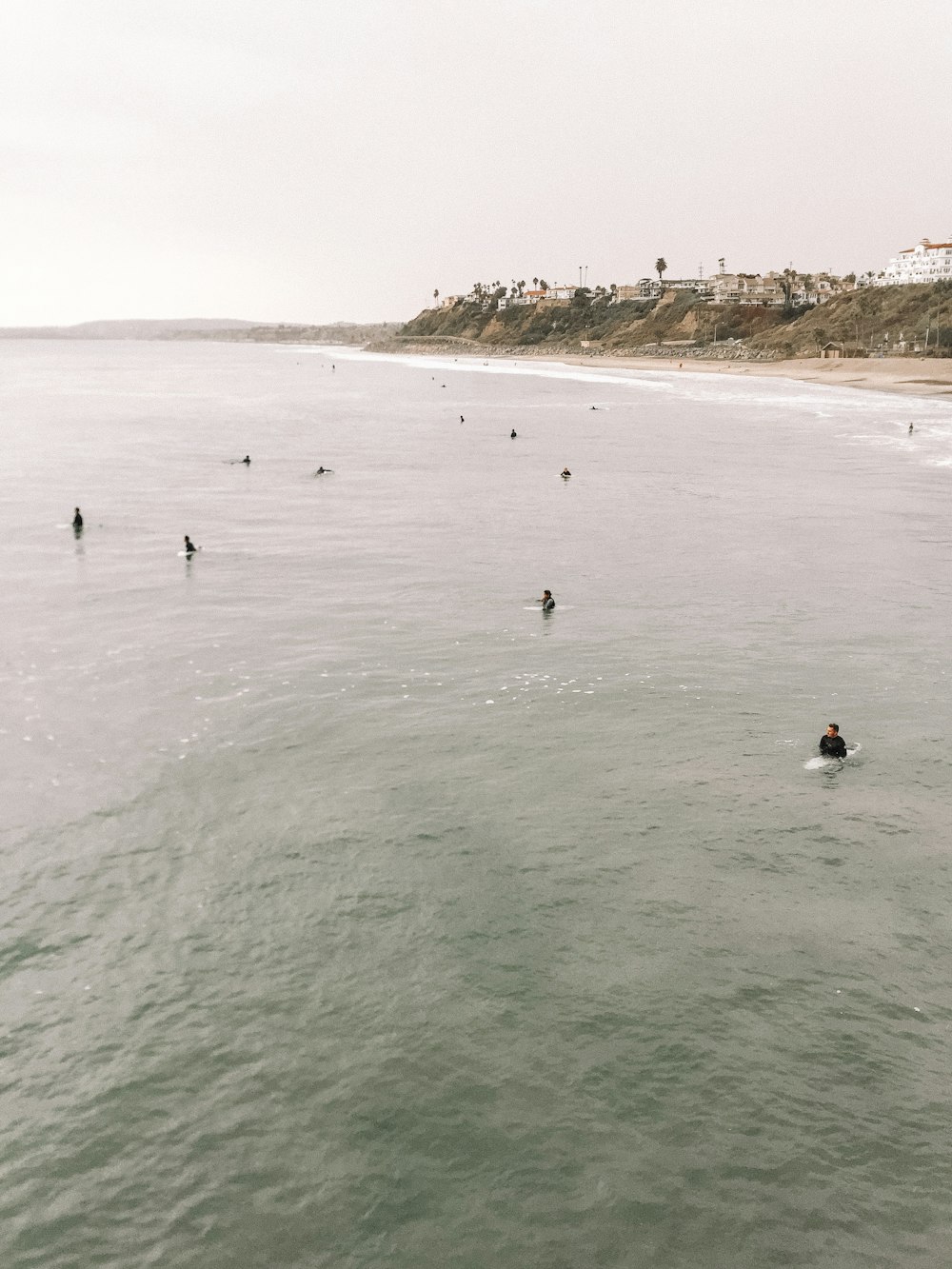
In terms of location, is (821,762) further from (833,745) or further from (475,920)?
(475,920)

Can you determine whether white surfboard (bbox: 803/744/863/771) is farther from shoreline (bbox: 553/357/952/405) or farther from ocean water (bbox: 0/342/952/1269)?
shoreline (bbox: 553/357/952/405)

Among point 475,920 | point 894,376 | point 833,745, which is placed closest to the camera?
point 475,920

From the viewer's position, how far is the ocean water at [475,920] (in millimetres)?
14320

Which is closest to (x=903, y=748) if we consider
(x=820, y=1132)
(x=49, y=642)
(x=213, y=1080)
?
(x=820, y=1132)

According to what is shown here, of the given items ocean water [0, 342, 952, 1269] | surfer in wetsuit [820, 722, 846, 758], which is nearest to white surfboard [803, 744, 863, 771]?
surfer in wetsuit [820, 722, 846, 758]

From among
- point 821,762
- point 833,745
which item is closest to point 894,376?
point 833,745

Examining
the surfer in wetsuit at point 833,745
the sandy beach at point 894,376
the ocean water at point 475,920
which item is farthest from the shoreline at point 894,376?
the surfer in wetsuit at point 833,745

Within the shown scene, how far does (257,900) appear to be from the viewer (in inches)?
834

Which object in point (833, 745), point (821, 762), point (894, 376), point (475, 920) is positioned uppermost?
point (894, 376)

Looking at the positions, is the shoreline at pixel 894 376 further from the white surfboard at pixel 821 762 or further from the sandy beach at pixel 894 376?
the white surfboard at pixel 821 762

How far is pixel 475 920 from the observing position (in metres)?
20.5

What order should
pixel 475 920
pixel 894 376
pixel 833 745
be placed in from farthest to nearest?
pixel 894 376 < pixel 833 745 < pixel 475 920

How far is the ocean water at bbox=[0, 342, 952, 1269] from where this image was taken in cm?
1432

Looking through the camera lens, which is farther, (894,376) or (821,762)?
(894,376)
